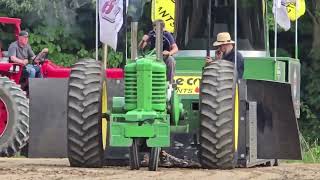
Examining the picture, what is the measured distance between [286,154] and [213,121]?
142 centimetres

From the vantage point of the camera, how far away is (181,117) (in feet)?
38.3

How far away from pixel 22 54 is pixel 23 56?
4 cm

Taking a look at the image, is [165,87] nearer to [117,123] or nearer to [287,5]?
[117,123]

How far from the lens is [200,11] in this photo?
1530cm

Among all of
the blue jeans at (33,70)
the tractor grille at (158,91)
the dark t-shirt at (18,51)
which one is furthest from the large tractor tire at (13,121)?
the tractor grille at (158,91)

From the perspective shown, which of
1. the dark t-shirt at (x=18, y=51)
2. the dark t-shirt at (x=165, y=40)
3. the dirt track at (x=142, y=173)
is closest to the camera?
the dirt track at (x=142, y=173)

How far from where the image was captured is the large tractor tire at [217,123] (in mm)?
11203

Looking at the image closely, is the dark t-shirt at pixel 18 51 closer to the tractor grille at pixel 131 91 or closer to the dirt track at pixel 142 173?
the dirt track at pixel 142 173

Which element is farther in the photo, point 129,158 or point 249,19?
point 249,19

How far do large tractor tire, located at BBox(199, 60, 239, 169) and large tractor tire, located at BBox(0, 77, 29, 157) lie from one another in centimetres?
464

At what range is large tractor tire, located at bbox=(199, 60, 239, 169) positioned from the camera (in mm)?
11203

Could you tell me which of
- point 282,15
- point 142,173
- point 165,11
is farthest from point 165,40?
point 282,15

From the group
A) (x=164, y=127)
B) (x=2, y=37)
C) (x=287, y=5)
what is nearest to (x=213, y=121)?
(x=164, y=127)

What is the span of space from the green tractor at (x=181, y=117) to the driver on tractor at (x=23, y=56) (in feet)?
15.0
